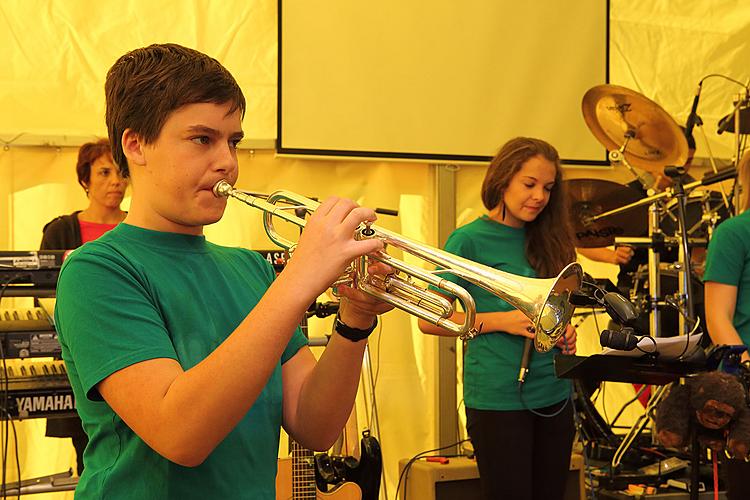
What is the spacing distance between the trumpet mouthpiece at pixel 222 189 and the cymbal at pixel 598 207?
3.28 meters

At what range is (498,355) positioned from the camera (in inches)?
123

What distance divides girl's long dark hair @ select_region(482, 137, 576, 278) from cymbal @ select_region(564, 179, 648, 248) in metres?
1.19

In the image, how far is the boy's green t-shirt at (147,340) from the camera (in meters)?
1.35

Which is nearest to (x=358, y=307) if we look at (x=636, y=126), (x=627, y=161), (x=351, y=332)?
(x=351, y=332)

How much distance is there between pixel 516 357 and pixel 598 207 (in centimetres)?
171

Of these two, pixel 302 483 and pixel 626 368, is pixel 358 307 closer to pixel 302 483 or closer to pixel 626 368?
pixel 626 368

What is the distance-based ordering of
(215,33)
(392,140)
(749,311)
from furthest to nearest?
(392,140)
(215,33)
(749,311)

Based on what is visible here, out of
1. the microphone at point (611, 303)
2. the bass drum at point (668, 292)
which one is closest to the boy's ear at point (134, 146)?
the microphone at point (611, 303)

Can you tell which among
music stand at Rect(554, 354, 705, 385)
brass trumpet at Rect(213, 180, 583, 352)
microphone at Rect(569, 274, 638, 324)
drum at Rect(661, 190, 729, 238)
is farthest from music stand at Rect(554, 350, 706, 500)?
drum at Rect(661, 190, 729, 238)

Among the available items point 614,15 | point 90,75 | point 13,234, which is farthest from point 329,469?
point 614,15

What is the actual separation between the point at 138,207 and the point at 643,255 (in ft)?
12.9

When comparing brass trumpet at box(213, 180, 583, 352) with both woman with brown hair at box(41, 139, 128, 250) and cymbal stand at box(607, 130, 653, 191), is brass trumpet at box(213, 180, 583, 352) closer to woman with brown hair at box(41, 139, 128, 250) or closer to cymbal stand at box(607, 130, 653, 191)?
woman with brown hair at box(41, 139, 128, 250)

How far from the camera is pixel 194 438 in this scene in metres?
1.29

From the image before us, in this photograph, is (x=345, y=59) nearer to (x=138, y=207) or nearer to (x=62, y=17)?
(x=62, y=17)
